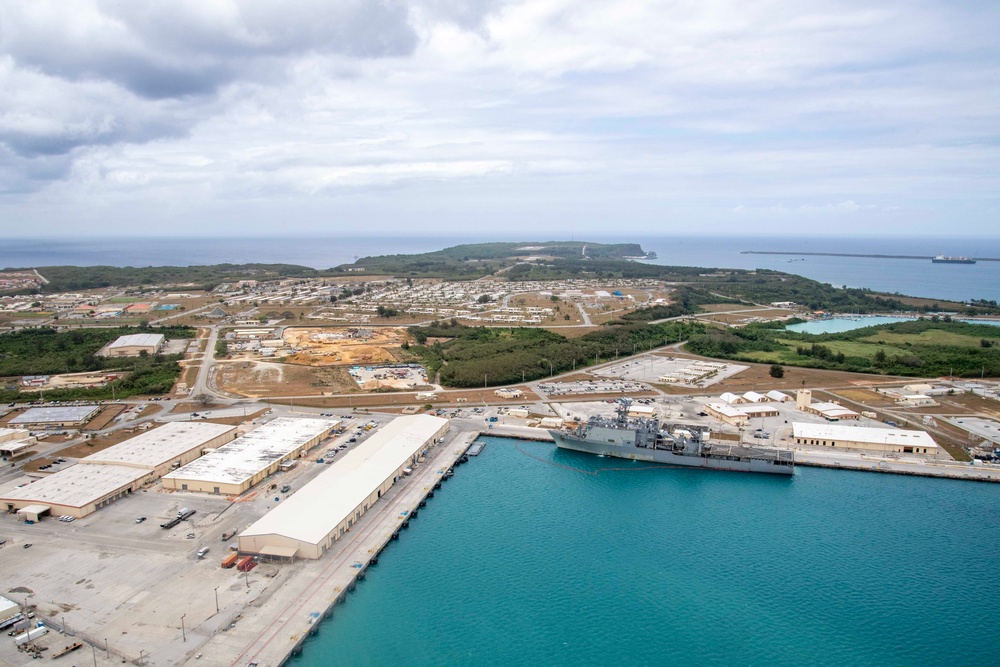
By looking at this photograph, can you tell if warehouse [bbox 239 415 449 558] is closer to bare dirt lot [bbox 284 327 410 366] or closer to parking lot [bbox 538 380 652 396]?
parking lot [bbox 538 380 652 396]

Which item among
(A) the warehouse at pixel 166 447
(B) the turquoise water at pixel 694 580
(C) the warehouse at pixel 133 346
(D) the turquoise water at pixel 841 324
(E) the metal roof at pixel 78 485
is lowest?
(B) the turquoise water at pixel 694 580

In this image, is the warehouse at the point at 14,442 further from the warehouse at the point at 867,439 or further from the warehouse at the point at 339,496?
the warehouse at the point at 867,439

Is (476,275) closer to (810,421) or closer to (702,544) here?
(810,421)

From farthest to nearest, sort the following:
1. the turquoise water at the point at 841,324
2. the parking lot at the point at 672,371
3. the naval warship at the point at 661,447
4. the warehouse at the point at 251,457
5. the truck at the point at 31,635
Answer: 1. the turquoise water at the point at 841,324
2. the parking lot at the point at 672,371
3. the naval warship at the point at 661,447
4. the warehouse at the point at 251,457
5. the truck at the point at 31,635

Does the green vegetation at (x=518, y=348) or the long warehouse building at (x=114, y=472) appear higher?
the green vegetation at (x=518, y=348)

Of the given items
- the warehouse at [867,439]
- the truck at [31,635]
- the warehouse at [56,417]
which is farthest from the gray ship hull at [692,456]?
A: the warehouse at [56,417]

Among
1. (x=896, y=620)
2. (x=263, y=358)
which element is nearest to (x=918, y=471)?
(x=896, y=620)

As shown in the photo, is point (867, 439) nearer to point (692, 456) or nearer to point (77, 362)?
point (692, 456)

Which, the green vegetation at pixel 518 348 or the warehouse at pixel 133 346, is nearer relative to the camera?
the green vegetation at pixel 518 348
